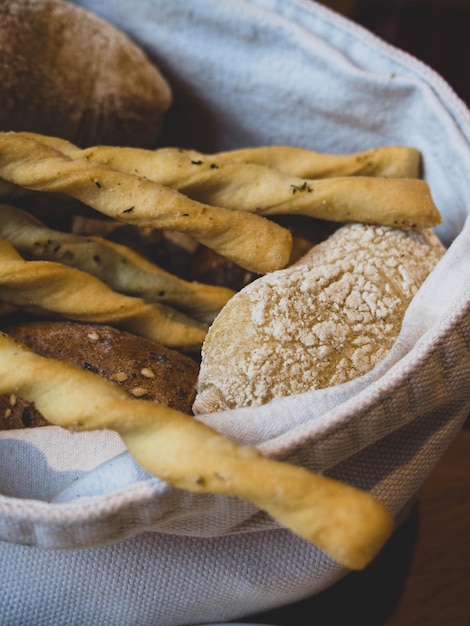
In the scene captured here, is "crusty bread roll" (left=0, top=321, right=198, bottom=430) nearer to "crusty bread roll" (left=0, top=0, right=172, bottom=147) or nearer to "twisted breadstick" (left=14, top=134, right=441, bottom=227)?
"twisted breadstick" (left=14, top=134, right=441, bottom=227)

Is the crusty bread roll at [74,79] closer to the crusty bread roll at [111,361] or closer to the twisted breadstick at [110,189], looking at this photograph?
the twisted breadstick at [110,189]

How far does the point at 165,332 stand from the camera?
2.25 ft

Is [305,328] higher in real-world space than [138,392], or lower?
higher

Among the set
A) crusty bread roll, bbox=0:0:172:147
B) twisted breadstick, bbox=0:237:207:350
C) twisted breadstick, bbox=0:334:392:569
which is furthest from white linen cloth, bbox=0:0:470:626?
crusty bread roll, bbox=0:0:172:147

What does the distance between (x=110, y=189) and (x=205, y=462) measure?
1.05ft

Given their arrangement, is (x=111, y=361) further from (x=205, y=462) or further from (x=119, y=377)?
(x=205, y=462)

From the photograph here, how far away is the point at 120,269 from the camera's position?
0.70 metres

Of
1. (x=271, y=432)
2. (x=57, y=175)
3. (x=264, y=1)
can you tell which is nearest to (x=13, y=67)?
(x=57, y=175)

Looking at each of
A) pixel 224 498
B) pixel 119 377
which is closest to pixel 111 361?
pixel 119 377

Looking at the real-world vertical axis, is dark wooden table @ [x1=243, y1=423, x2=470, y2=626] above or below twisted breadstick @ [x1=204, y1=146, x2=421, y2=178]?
below

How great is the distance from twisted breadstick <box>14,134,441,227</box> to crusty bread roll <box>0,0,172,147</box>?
15 cm

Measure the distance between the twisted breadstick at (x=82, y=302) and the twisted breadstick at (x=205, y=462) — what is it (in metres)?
0.15

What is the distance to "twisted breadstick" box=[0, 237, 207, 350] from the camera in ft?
2.03

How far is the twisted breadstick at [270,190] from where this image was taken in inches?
26.1
